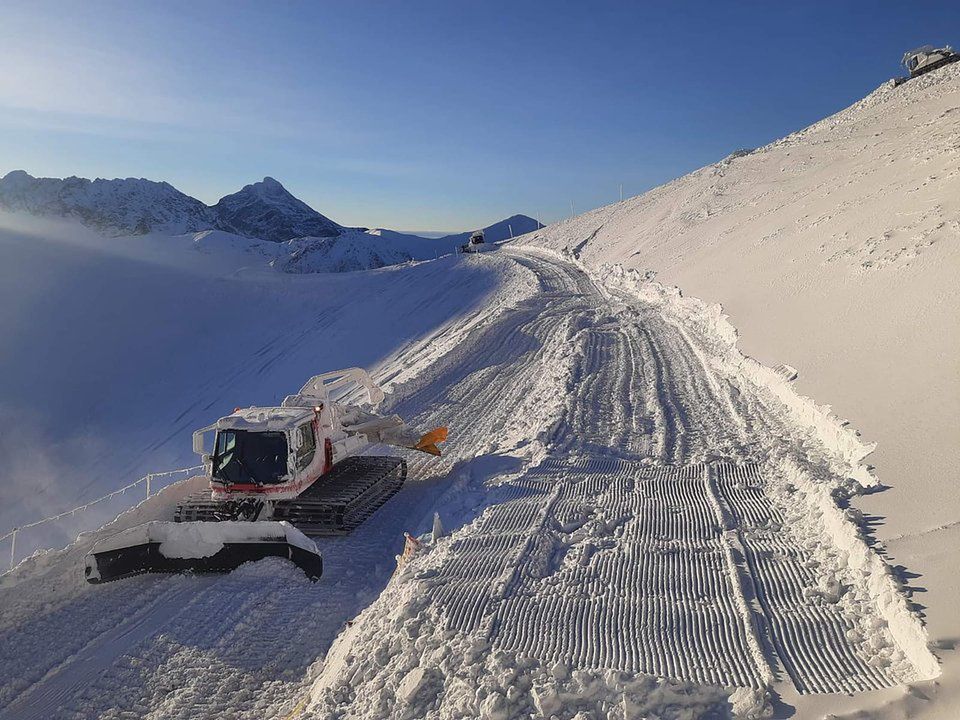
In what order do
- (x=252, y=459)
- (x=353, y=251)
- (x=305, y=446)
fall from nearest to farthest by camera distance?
(x=252, y=459), (x=305, y=446), (x=353, y=251)

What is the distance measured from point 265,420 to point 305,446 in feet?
2.02

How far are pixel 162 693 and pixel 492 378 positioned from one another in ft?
34.1

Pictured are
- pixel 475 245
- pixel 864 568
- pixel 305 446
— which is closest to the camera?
pixel 864 568

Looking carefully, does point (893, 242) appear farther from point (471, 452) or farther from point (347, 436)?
point (347, 436)

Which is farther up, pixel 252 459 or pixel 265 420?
pixel 265 420

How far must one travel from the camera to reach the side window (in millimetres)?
8914

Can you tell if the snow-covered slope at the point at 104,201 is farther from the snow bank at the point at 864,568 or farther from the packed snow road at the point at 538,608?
the snow bank at the point at 864,568

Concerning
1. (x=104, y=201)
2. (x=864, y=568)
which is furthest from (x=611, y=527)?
(x=104, y=201)

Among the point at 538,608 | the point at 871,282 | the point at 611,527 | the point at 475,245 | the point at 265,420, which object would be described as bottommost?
the point at 538,608

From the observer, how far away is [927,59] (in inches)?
1891

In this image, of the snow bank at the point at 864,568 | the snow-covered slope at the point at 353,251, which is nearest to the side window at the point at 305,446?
the snow bank at the point at 864,568

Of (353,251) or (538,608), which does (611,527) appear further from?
(353,251)

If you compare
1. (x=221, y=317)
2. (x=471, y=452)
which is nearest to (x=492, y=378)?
(x=471, y=452)

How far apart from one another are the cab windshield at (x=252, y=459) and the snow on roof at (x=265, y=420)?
77mm
